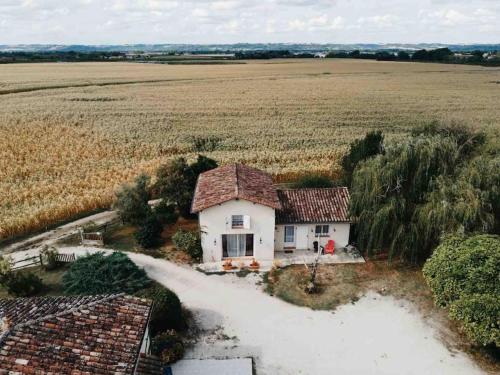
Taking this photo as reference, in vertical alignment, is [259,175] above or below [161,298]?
above

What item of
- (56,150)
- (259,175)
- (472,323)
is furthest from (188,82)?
(472,323)

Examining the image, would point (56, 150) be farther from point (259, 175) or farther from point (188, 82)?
point (188, 82)

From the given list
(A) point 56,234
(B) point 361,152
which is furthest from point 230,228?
(B) point 361,152

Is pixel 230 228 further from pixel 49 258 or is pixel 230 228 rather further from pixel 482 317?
pixel 482 317

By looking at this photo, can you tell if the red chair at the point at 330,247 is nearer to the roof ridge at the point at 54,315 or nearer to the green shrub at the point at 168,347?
the green shrub at the point at 168,347

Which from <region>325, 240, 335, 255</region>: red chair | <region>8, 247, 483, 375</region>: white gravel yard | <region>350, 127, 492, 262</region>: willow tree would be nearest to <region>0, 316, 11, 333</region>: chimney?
<region>8, 247, 483, 375</region>: white gravel yard

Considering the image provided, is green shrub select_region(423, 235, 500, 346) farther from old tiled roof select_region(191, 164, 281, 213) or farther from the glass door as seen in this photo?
old tiled roof select_region(191, 164, 281, 213)
